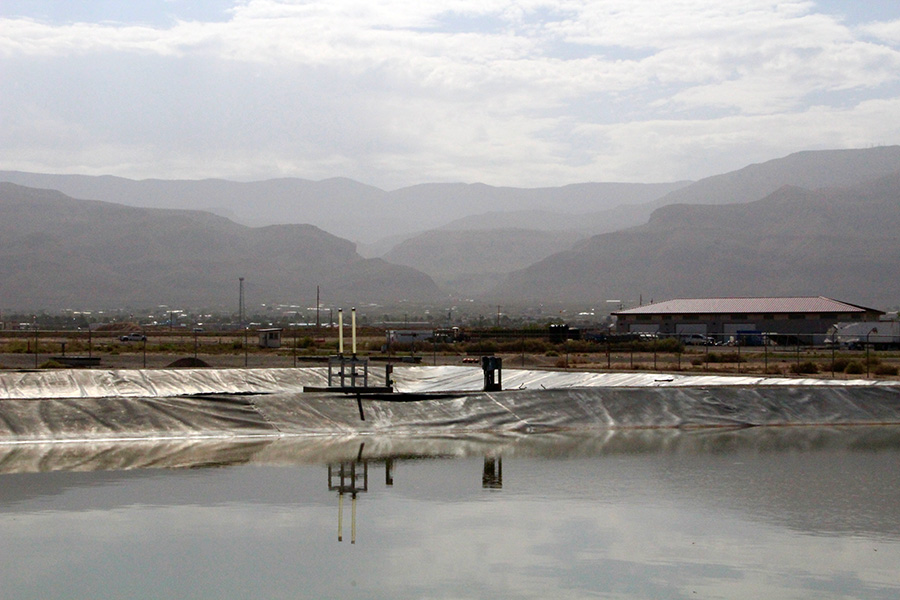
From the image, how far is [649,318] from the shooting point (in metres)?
91.6

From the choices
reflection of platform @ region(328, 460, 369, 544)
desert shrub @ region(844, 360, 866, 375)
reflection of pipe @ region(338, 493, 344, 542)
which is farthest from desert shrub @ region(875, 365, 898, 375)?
reflection of pipe @ region(338, 493, 344, 542)

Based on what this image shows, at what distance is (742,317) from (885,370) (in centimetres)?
4471

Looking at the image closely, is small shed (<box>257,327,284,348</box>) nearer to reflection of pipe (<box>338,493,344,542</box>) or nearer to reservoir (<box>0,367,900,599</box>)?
A: reservoir (<box>0,367,900,599</box>)

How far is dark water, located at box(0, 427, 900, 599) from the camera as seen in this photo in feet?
45.1

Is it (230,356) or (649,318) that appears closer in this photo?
(230,356)

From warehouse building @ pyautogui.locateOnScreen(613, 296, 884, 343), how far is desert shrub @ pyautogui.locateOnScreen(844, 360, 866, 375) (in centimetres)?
3735

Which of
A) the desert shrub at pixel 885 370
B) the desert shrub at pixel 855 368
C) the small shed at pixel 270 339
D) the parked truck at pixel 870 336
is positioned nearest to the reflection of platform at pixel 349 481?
the desert shrub at pixel 885 370

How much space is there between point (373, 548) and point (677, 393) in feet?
59.1

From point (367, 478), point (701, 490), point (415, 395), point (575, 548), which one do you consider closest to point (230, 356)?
point (415, 395)

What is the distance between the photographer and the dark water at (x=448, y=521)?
542 inches

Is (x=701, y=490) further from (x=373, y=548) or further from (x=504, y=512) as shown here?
(x=373, y=548)

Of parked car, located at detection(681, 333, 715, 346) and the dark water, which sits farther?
parked car, located at detection(681, 333, 715, 346)

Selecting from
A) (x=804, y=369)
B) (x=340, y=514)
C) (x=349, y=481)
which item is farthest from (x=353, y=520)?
(x=804, y=369)

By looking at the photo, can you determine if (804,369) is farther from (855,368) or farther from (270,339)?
(270,339)
